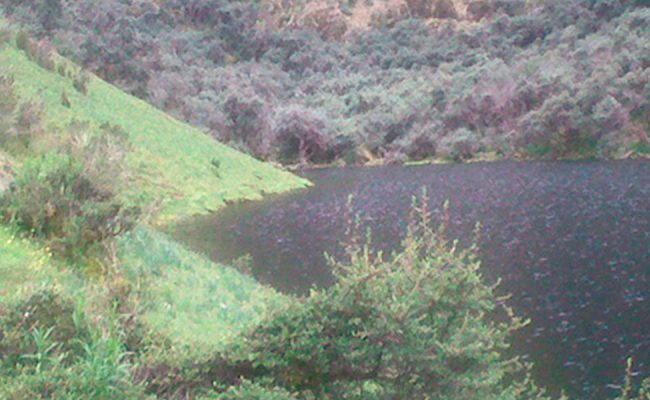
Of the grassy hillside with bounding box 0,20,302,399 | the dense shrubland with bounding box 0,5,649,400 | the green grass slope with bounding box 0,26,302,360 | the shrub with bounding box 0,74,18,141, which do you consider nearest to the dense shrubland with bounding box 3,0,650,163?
the green grass slope with bounding box 0,26,302,360

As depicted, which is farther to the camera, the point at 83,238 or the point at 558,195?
the point at 558,195

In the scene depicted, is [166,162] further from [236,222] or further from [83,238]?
[83,238]

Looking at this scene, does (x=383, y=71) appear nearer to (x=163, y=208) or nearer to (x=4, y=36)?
(x=4, y=36)

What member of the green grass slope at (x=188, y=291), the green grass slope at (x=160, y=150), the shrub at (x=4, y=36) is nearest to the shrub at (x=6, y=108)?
the green grass slope at (x=188, y=291)

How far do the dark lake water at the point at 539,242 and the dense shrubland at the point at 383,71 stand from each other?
18.3 meters

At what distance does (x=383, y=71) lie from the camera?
106875 millimetres

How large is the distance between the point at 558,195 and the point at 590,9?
63.3m

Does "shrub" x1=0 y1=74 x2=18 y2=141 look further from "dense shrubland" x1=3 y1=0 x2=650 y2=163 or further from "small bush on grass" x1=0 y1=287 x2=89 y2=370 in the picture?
"dense shrubland" x1=3 y1=0 x2=650 y2=163

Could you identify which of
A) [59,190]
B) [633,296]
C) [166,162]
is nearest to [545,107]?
[166,162]

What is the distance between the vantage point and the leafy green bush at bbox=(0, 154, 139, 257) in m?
12.6

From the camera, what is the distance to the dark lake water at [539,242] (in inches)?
562

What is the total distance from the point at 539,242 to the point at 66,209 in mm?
16380

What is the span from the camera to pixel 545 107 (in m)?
67.3

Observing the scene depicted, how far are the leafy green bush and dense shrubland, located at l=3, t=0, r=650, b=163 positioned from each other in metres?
39.2
